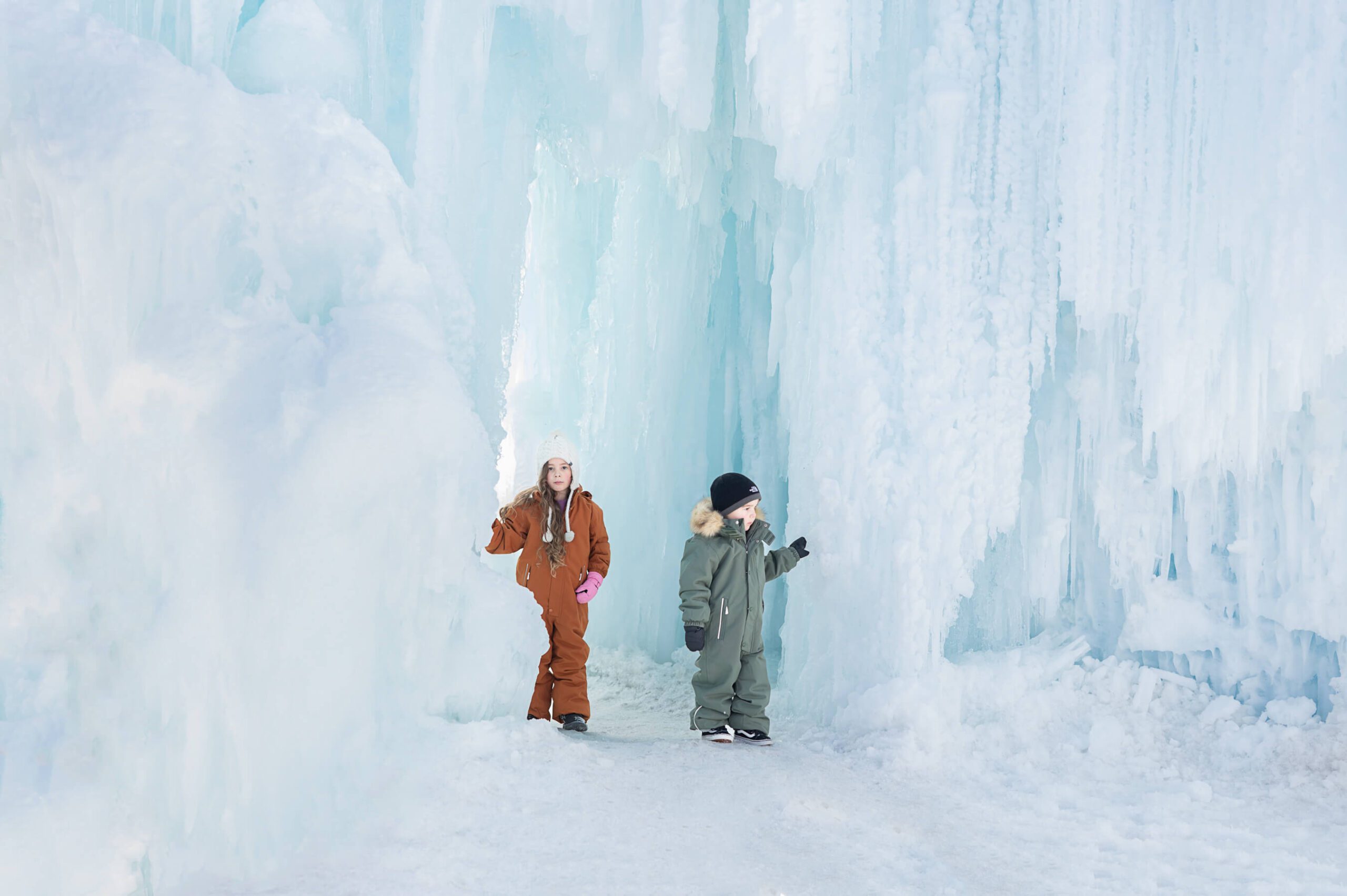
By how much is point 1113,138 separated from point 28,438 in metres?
4.90

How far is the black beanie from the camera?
467 cm

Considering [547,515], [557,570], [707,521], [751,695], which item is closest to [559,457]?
[547,515]

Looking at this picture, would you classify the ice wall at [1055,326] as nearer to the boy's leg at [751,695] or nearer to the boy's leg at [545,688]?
the boy's leg at [751,695]

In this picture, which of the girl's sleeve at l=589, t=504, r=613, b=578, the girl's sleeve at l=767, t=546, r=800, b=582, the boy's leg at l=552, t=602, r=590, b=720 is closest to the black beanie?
the girl's sleeve at l=767, t=546, r=800, b=582

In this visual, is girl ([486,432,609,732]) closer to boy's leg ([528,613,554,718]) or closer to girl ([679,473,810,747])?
boy's leg ([528,613,554,718])

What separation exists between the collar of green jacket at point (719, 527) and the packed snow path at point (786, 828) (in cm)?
90

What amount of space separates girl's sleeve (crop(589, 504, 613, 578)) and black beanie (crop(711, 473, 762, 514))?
56cm

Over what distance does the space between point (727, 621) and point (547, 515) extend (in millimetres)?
939

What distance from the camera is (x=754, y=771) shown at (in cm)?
396

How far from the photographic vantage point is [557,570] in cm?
470

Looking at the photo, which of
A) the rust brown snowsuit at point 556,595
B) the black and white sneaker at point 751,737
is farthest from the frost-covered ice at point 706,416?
the rust brown snowsuit at point 556,595

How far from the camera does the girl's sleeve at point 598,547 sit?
486 cm

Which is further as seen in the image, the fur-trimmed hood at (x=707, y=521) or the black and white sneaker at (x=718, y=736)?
the fur-trimmed hood at (x=707, y=521)

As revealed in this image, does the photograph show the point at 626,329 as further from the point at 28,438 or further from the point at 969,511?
the point at 28,438
